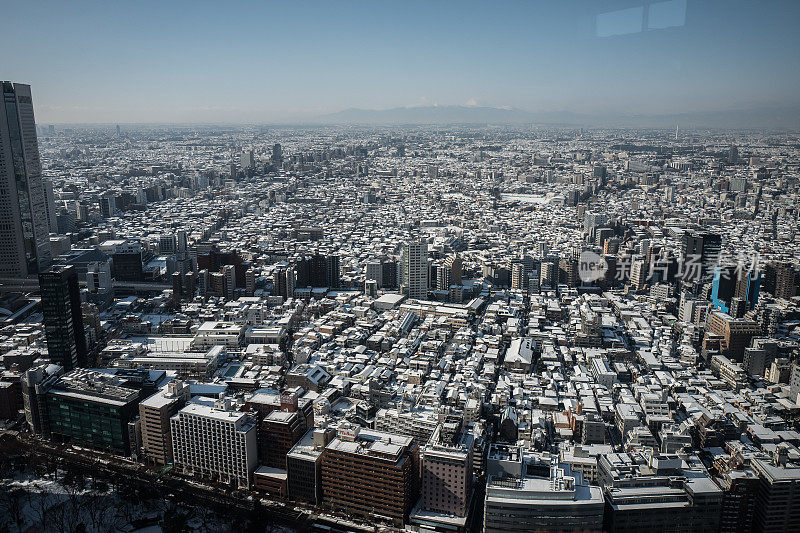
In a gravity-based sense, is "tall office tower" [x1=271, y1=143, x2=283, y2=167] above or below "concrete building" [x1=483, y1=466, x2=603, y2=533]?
above

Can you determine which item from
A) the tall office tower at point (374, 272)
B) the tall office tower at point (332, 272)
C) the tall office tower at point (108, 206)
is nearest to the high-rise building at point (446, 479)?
the tall office tower at point (374, 272)

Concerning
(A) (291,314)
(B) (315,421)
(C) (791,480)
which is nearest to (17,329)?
(A) (291,314)

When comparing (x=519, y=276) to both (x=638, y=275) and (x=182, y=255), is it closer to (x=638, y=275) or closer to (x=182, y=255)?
(x=638, y=275)

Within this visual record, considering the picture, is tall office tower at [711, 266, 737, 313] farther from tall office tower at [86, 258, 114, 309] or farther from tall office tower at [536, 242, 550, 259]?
tall office tower at [86, 258, 114, 309]

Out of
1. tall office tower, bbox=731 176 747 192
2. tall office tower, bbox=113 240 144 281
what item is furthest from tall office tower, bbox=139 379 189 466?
tall office tower, bbox=731 176 747 192

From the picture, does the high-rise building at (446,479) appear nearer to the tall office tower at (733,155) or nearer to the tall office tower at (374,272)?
the tall office tower at (374,272)

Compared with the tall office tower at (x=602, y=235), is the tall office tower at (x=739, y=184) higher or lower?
higher
